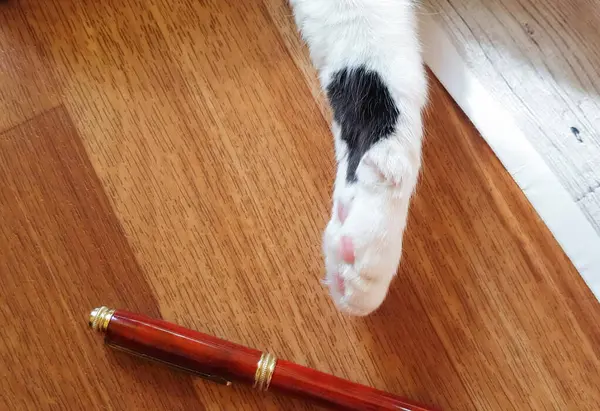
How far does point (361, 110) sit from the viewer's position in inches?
16.1

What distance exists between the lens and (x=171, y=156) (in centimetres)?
48

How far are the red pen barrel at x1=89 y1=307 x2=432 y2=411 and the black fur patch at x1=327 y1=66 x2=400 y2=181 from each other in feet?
0.52

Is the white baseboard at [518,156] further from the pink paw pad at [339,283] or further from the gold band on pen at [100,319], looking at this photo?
the gold band on pen at [100,319]

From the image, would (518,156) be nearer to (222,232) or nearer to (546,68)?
(546,68)

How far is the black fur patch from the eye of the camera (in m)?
0.40

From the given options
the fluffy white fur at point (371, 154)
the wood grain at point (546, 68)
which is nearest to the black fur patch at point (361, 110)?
the fluffy white fur at point (371, 154)

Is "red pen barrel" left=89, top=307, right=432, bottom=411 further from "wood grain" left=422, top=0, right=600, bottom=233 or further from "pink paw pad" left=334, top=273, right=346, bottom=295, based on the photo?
"wood grain" left=422, top=0, right=600, bottom=233

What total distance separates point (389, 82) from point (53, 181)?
0.28 m

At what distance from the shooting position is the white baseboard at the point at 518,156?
18.1 inches

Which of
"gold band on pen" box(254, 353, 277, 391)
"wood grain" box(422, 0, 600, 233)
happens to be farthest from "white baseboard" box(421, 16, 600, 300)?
"gold band on pen" box(254, 353, 277, 391)

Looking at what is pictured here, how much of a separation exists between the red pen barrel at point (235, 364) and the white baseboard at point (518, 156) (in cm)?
18

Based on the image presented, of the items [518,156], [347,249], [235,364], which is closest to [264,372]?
[235,364]

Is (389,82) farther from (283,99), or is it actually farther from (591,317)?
(591,317)

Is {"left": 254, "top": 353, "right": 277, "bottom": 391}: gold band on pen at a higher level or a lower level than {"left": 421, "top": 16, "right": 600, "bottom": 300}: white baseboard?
lower
